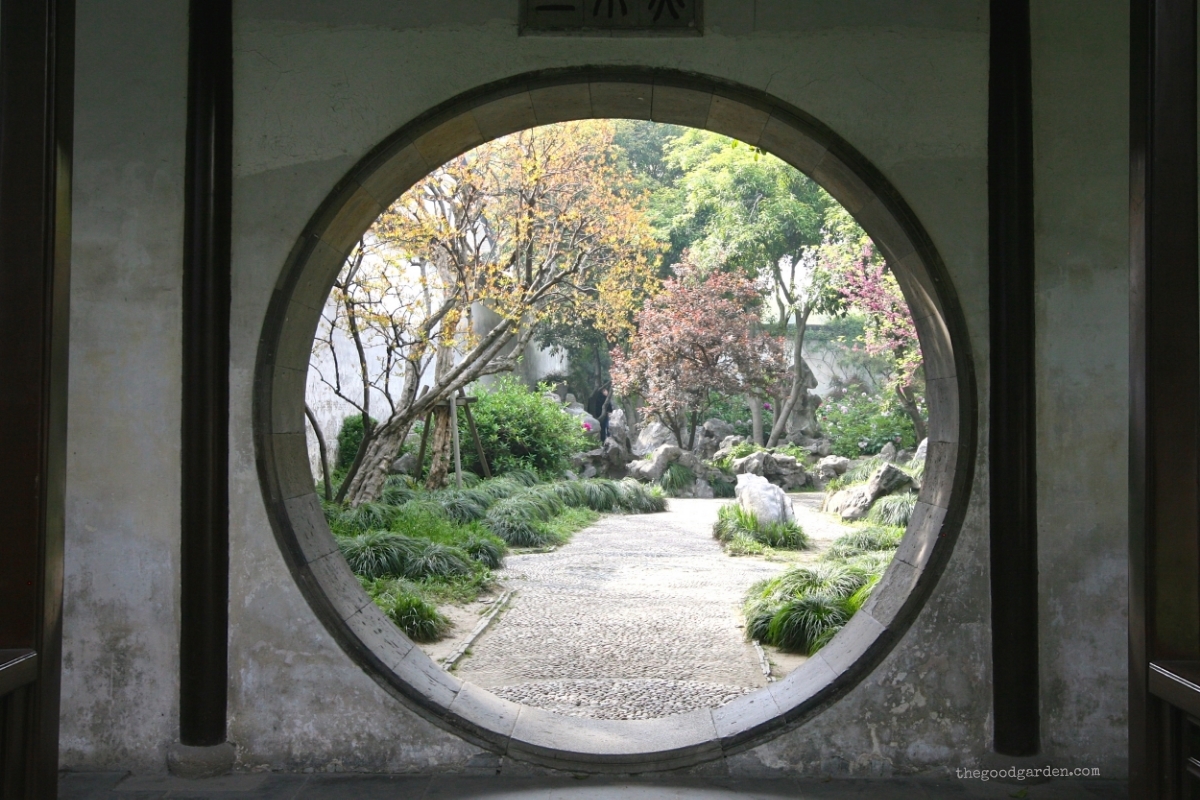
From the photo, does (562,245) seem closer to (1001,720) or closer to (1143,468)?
(1001,720)

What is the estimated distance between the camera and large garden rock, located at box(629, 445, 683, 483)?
13.2m

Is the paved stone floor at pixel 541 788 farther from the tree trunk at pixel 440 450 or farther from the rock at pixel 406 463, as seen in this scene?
the rock at pixel 406 463

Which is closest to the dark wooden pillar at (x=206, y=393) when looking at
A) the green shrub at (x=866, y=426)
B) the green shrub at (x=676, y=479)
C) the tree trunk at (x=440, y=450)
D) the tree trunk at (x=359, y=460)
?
the tree trunk at (x=359, y=460)

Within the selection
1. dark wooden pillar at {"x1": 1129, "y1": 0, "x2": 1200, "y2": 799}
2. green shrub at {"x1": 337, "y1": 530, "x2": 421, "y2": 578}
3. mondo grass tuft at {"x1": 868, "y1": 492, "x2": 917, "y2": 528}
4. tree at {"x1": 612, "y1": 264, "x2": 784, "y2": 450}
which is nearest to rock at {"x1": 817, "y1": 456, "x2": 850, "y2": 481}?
tree at {"x1": 612, "y1": 264, "x2": 784, "y2": 450}

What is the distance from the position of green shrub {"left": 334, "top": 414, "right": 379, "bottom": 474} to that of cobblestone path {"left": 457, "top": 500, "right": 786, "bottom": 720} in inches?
131

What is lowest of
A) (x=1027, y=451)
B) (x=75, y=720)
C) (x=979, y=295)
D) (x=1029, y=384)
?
(x=75, y=720)

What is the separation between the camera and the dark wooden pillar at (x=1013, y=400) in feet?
9.14

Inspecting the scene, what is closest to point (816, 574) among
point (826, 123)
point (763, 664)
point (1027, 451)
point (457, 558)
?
point (763, 664)

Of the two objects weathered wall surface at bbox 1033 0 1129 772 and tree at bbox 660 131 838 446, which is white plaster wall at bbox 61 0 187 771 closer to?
weathered wall surface at bbox 1033 0 1129 772

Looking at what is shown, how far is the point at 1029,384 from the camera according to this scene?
2.81 metres

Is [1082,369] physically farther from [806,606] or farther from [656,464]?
[656,464]

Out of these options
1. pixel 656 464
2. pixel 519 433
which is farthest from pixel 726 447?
pixel 519 433

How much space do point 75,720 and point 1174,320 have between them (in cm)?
Result: 304

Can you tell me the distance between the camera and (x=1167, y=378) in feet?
5.55
